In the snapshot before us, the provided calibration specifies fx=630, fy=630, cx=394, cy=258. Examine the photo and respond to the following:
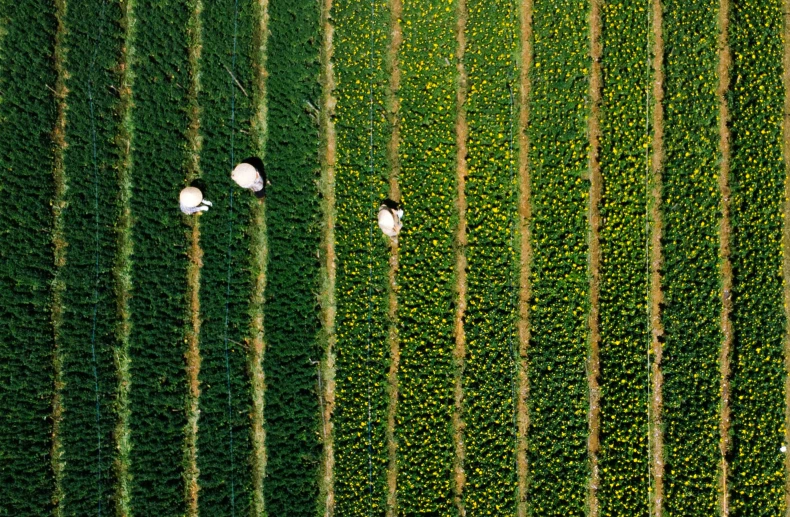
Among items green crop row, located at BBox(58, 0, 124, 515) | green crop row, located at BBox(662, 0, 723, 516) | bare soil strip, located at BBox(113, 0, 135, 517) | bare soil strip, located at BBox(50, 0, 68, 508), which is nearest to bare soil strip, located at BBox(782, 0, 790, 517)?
green crop row, located at BBox(662, 0, 723, 516)

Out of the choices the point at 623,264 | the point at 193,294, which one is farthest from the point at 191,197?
the point at 623,264

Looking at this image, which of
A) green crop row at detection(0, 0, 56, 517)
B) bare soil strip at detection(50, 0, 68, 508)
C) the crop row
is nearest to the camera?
green crop row at detection(0, 0, 56, 517)

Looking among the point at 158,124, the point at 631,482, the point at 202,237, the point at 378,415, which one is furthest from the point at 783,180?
the point at 158,124

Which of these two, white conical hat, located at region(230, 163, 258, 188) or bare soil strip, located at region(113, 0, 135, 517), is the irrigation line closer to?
white conical hat, located at region(230, 163, 258, 188)

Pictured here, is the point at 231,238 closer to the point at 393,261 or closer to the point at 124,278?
the point at 124,278

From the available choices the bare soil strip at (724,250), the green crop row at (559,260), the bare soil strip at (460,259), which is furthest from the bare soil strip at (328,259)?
the bare soil strip at (724,250)
